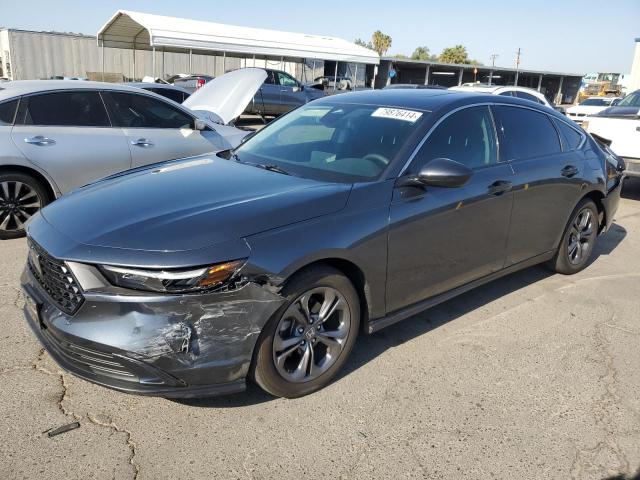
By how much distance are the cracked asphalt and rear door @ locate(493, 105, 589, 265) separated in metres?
0.82

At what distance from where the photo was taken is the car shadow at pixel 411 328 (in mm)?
2984

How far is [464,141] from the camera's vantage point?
382 centimetres

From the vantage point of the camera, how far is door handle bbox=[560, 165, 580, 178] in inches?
181

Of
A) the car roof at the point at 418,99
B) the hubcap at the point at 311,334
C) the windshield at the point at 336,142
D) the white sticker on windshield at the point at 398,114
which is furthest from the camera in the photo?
the car roof at the point at 418,99

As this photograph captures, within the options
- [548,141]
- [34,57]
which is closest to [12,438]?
[548,141]

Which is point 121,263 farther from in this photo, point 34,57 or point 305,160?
point 34,57

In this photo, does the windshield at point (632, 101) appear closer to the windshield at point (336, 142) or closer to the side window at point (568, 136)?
the side window at point (568, 136)

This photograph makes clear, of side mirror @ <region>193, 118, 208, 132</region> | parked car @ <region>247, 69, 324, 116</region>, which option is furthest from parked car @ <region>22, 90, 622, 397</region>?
parked car @ <region>247, 69, 324, 116</region>

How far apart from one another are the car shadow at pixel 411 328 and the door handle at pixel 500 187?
99cm

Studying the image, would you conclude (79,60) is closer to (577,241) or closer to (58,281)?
(577,241)

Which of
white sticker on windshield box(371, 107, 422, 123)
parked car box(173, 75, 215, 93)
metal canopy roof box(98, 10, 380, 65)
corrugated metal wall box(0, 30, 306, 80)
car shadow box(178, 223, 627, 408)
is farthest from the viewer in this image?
corrugated metal wall box(0, 30, 306, 80)

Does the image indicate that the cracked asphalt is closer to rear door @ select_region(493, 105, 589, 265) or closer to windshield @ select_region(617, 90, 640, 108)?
rear door @ select_region(493, 105, 589, 265)

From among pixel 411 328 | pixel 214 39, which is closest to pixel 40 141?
pixel 411 328

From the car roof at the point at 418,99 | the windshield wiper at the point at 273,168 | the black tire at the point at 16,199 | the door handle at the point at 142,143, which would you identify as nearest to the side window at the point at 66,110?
the door handle at the point at 142,143
